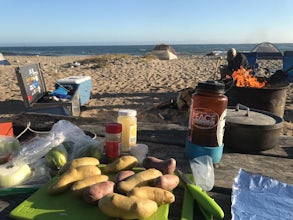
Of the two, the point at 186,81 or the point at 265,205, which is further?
the point at 186,81

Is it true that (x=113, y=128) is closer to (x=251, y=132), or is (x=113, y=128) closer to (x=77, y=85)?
(x=251, y=132)

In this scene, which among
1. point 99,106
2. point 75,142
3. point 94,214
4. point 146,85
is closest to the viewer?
point 94,214

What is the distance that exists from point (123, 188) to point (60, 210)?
0.86 ft

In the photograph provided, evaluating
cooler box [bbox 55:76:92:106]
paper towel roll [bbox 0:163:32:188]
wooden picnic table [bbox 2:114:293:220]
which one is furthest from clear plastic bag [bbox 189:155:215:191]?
cooler box [bbox 55:76:92:106]

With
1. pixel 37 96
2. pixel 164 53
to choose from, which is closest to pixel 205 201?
pixel 37 96

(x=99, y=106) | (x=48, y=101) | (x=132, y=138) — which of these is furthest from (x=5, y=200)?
(x=99, y=106)

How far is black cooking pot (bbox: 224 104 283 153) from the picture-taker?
72.9 inches

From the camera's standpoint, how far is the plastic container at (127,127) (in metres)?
1.76

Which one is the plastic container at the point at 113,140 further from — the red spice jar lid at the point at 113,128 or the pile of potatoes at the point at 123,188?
the pile of potatoes at the point at 123,188

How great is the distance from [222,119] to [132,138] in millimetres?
575

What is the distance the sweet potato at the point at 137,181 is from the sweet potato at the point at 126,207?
0.09 metres

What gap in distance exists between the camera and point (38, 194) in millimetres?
1222

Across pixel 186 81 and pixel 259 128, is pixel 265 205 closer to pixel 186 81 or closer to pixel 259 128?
pixel 259 128

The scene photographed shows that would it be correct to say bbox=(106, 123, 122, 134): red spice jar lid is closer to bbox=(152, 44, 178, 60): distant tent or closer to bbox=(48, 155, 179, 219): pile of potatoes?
bbox=(48, 155, 179, 219): pile of potatoes
